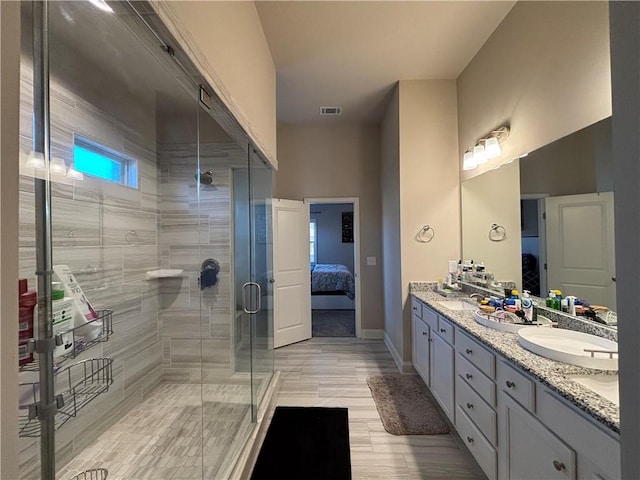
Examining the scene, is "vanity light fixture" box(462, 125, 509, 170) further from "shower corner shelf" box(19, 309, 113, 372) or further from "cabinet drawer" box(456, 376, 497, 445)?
"shower corner shelf" box(19, 309, 113, 372)

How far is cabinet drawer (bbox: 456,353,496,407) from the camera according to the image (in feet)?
4.95

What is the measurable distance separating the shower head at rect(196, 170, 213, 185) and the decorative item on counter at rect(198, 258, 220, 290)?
73 cm

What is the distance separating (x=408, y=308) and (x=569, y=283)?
1523 millimetres

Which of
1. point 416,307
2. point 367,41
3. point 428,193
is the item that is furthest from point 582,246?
point 367,41

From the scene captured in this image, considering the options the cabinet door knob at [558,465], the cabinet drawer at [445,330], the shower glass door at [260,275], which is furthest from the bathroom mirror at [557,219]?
the shower glass door at [260,275]

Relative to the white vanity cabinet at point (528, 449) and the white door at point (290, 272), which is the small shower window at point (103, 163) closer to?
the white door at point (290, 272)

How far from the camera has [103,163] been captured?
205 cm

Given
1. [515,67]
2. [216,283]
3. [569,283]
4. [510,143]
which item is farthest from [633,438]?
[216,283]

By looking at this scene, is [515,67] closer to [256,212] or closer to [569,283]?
[569,283]

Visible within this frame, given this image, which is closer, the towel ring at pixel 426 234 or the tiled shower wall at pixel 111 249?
the tiled shower wall at pixel 111 249

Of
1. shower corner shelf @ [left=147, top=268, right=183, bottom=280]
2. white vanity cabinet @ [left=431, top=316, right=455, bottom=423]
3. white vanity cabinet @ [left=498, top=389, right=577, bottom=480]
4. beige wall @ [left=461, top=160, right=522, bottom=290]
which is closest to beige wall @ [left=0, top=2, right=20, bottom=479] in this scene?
white vanity cabinet @ [left=498, top=389, right=577, bottom=480]

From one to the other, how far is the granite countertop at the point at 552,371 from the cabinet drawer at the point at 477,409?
0.36m

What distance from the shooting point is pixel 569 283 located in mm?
1762

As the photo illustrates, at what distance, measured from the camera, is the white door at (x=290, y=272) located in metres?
3.87
